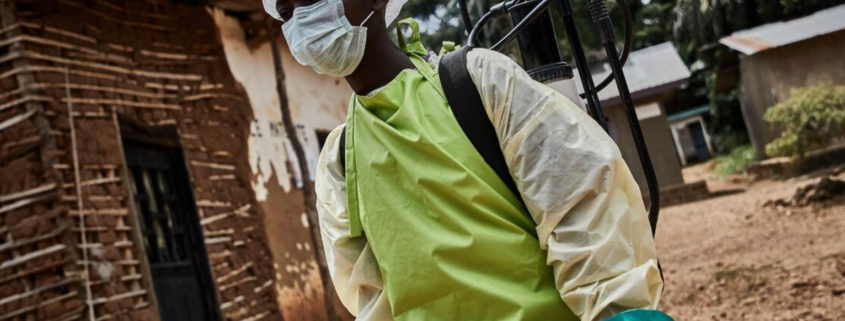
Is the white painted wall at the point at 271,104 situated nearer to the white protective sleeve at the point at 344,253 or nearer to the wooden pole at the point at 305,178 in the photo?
the wooden pole at the point at 305,178

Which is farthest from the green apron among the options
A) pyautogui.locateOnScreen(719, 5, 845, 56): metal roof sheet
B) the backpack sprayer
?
pyautogui.locateOnScreen(719, 5, 845, 56): metal roof sheet

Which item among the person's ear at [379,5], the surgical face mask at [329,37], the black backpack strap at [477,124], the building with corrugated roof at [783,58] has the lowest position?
the black backpack strap at [477,124]

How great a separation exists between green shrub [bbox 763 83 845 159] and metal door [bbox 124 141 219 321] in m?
14.8

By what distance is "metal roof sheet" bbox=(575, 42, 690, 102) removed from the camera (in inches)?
931

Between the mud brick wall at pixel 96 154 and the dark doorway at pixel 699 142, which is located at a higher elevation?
the mud brick wall at pixel 96 154

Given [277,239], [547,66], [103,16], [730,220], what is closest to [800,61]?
[730,220]

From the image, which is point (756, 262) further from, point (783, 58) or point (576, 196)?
point (783, 58)

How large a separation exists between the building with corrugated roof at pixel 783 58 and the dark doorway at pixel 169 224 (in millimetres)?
18919

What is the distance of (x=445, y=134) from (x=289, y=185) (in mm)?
8955

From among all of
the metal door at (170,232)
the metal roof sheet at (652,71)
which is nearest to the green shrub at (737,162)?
the metal roof sheet at (652,71)

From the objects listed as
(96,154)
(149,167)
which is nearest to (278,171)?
(149,167)

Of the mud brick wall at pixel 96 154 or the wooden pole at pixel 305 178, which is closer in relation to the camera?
the mud brick wall at pixel 96 154

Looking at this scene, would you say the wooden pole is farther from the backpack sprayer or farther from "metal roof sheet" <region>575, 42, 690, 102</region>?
"metal roof sheet" <region>575, 42, 690, 102</region>

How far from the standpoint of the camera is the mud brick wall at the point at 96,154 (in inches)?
270
